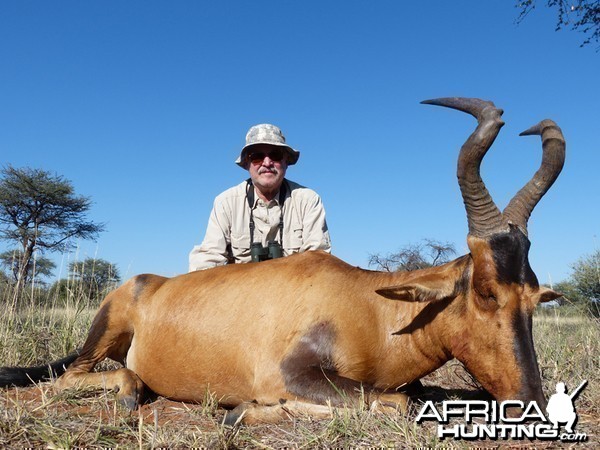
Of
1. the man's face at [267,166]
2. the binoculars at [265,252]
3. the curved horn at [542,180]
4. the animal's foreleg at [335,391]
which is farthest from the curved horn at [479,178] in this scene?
the man's face at [267,166]

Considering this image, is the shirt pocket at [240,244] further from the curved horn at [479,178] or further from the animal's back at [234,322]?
the curved horn at [479,178]

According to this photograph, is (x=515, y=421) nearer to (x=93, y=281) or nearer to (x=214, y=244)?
(x=214, y=244)

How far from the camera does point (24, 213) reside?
70.7 ft

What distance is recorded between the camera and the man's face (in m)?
6.26

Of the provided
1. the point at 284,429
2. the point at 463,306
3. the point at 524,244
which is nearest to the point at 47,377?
the point at 284,429

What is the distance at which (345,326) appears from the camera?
3.70 m

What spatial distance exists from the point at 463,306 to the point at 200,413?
72.0 inches

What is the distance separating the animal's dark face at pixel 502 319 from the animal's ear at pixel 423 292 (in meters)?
0.14

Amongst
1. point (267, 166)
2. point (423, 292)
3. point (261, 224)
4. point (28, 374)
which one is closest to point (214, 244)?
point (261, 224)

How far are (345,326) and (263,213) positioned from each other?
297 centimetres

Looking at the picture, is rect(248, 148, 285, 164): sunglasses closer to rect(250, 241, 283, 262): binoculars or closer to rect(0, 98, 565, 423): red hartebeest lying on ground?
rect(250, 241, 283, 262): binoculars

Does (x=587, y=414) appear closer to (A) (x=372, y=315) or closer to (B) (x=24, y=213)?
(A) (x=372, y=315)

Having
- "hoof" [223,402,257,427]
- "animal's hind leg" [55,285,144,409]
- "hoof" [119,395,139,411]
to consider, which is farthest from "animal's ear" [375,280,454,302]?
"animal's hind leg" [55,285,144,409]

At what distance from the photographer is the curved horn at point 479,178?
350 centimetres
